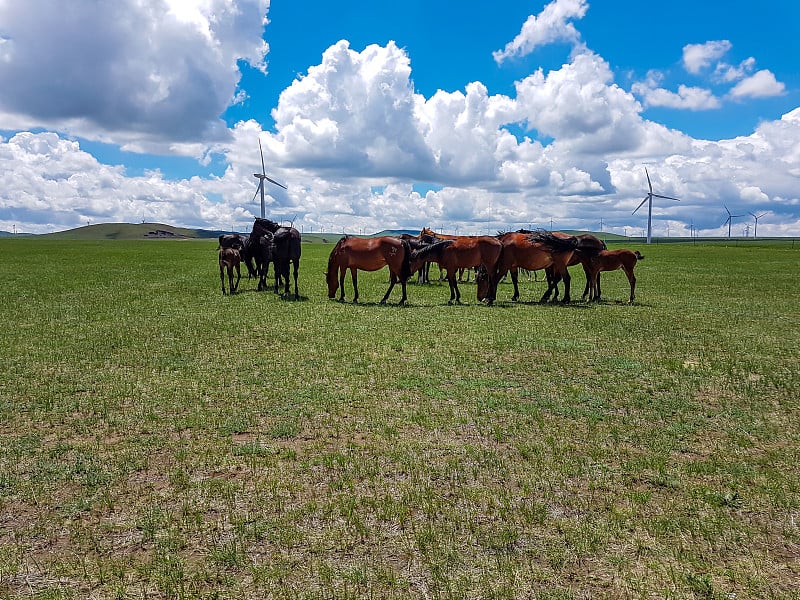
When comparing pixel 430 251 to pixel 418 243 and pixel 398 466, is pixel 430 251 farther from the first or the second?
pixel 398 466

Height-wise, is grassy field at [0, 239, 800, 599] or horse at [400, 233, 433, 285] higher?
horse at [400, 233, 433, 285]

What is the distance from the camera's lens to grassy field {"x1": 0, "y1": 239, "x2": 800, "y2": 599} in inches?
147

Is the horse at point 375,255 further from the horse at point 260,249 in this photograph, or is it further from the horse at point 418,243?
the horse at point 260,249

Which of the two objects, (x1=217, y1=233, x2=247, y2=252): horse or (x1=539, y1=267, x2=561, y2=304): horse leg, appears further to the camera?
(x1=217, y1=233, x2=247, y2=252): horse

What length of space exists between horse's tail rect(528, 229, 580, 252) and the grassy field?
641cm

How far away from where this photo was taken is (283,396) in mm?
7719

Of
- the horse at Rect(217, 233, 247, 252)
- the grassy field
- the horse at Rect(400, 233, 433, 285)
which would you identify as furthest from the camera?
the horse at Rect(217, 233, 247, 252)

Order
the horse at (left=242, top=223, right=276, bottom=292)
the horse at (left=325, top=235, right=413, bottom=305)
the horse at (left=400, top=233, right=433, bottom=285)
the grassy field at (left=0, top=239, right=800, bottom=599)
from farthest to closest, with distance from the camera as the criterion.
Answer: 1. the horse at (left=242, top=223, right=276, bottom=292)
2. the horse at (left=400, top=233, right=433, bottom=285)
3. the horse at (left=325, top=235, right=413, bottom=305)
4. the grassy field at (left=0, top=239, right=800, bottom=599)

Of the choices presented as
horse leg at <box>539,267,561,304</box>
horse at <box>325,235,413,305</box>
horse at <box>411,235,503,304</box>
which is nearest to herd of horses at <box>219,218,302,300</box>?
horse at <box>325,235,413,305</box>

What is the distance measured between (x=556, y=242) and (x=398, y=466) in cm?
1377

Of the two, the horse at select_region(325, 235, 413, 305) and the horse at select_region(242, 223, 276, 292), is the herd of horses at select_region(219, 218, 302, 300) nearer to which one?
the horse at select_region(242, 223, 276, 292)

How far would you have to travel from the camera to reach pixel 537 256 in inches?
713

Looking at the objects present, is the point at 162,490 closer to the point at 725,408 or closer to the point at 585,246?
the point at 725,408

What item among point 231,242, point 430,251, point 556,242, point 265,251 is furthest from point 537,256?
point 231,242
